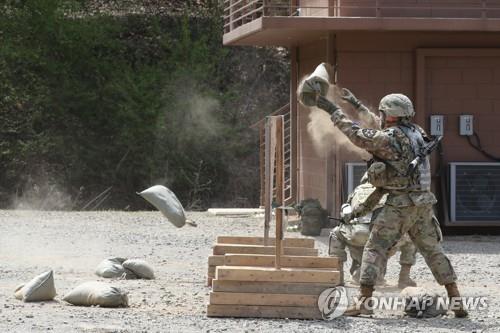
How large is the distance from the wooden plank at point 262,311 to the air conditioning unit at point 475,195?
8.68m

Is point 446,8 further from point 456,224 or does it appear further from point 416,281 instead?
point 416,281

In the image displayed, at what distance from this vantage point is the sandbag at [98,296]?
10180 mm

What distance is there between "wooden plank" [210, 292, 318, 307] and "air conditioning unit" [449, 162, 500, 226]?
868 centimetres

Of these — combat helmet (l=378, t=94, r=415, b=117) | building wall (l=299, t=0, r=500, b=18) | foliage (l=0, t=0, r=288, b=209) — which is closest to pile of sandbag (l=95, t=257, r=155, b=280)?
combat helmet (l=378, t=94, r=415, b=117)

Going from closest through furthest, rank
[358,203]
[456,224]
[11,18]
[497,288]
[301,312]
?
[301,312] → [358,203] → [497,288] → [456,224] → [11,18]

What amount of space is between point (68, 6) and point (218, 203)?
586cm

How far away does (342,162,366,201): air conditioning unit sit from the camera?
59.1ft

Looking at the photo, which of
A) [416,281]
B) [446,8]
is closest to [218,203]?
[446,8]

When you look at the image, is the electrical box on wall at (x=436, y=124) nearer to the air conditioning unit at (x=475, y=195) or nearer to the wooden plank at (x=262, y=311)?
the air conditioning unit at (x=475, y=195)

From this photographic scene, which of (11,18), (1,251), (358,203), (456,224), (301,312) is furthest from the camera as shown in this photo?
(11,18)

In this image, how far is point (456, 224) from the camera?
18.1 m

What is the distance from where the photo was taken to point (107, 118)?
28.2 meters

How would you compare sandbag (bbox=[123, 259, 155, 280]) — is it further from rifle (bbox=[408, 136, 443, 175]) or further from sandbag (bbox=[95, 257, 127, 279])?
rifle (bbox=[408, 136, 443, 175])

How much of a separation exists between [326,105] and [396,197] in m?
0.99
